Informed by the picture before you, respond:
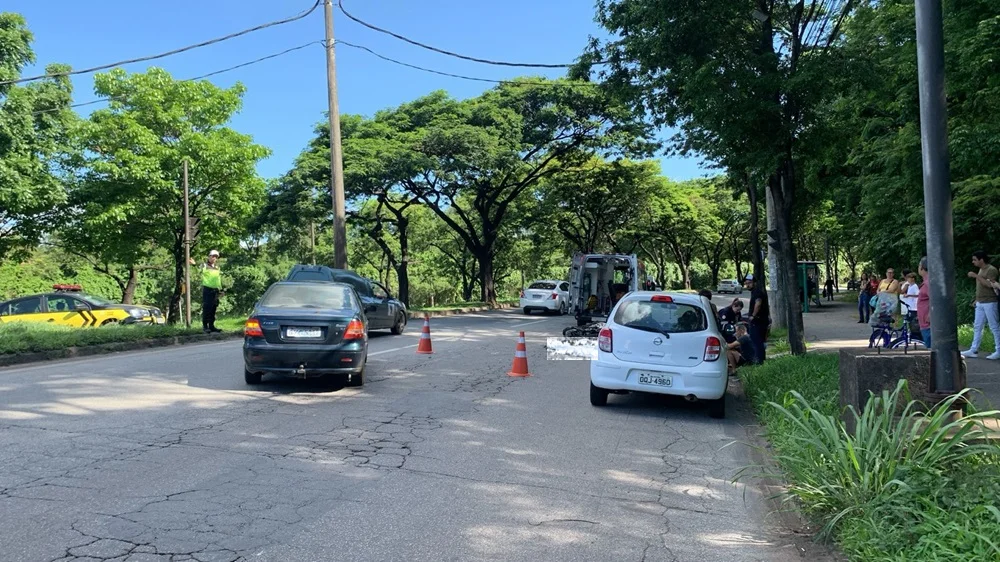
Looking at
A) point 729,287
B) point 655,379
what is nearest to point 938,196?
point 655,379

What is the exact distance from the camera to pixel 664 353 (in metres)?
8.42

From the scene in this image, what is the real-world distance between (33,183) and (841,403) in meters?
25.4

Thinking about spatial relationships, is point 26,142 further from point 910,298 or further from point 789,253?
point 910,298

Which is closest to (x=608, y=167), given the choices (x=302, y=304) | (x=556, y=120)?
(x=556, y=120)

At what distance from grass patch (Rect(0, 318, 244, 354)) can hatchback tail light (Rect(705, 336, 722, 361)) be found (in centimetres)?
1198

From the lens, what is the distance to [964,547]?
134 inches

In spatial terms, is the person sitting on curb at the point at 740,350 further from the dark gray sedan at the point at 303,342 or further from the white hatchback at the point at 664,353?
the dark gray sedan at the point at 303,342

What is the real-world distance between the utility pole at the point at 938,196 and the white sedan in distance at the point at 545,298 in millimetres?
24758

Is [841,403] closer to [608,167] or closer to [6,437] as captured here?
[6,437]

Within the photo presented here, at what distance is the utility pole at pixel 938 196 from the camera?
18.0 feet

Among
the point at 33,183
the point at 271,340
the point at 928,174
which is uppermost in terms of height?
the point at 33,183

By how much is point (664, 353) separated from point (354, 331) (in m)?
3.96

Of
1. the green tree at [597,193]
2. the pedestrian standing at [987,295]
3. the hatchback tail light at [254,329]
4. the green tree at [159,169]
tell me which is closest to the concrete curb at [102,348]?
Result: the hatchback tail light at [254,329]

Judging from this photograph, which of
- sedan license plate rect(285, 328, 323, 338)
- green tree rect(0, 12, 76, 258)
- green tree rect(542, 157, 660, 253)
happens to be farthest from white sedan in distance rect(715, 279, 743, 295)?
sedan license plate rect(285, 328, 323, 338)
